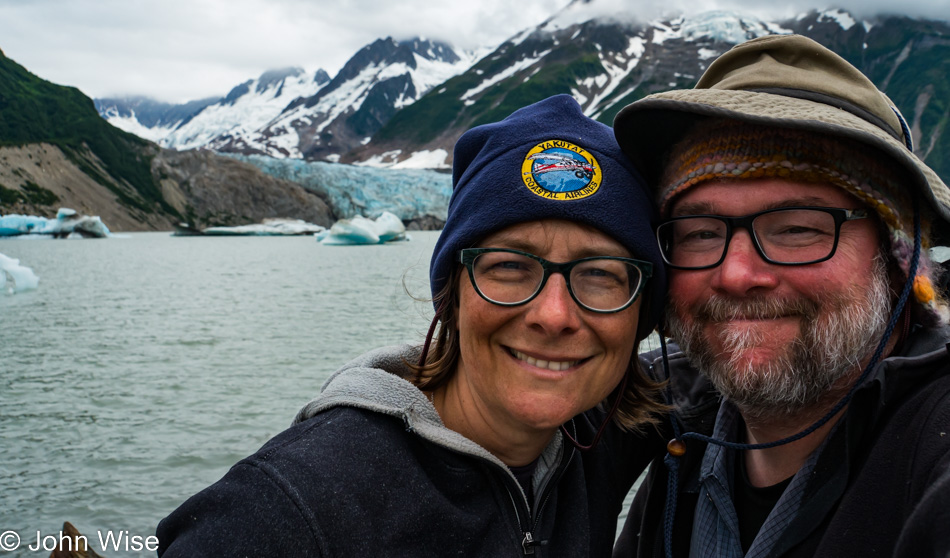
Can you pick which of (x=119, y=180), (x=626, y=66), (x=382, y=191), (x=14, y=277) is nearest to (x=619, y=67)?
(x=626, y=66)

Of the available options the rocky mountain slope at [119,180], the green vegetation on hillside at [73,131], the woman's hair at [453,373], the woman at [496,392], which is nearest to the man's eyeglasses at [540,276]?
the woman at [496,392]

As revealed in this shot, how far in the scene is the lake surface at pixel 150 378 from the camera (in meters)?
6.23

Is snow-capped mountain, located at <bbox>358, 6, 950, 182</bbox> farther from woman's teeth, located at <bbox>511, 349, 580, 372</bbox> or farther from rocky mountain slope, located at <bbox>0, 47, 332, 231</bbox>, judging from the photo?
woman's teeth, located at <bbox>511, 349, 580, 372</bbox>

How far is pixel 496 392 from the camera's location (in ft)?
5.66

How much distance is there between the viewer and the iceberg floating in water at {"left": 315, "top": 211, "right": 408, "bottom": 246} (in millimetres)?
50312

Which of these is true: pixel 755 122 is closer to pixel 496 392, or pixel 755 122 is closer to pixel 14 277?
pixel 496 392

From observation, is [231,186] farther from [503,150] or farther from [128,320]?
[503,150]

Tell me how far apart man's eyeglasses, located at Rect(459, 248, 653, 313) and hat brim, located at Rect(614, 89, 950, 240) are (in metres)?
0.40

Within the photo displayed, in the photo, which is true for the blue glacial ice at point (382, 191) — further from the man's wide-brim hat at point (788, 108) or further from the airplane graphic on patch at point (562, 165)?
the airplane graphic on patch at point (562, 165)

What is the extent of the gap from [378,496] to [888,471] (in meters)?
1.05

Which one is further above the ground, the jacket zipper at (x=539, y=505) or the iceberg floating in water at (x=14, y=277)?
the jacket zipper at (x=539, y=505)

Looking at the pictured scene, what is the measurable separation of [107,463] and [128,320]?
11051 millimetres

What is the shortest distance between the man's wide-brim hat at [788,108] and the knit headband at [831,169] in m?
0.04

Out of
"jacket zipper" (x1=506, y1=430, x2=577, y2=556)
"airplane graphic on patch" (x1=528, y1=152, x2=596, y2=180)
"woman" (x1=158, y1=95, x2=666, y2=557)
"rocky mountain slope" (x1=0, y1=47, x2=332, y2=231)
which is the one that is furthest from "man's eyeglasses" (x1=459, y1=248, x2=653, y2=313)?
"rocky mountain slope" (x1=0, y1=47, x2=332, y2=231)
